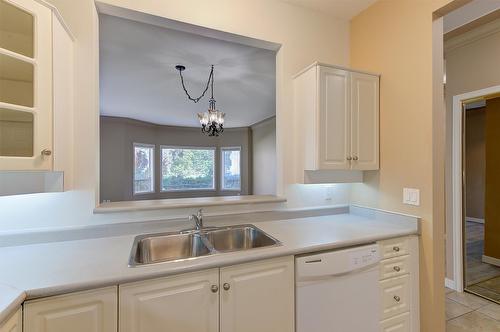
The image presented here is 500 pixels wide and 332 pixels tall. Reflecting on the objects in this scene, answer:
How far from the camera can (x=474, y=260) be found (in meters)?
3.16

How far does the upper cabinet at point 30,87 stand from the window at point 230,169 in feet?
20.7

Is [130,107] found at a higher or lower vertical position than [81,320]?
higher

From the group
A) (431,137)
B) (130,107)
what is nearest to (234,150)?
(130,107)

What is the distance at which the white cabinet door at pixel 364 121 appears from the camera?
1.95m

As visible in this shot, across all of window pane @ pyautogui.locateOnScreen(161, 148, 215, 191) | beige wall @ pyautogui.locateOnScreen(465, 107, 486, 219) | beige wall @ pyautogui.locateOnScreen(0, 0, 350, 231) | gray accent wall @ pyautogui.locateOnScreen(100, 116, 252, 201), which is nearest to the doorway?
beige wall @ pyautogui.locateOnScreen(465, 107, 486, 219)

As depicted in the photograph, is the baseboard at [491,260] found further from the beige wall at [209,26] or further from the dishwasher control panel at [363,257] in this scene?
the dishwasher control panel at [363,257]

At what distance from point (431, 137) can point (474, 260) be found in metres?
2.64

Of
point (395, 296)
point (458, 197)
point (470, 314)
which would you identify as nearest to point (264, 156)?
point (458, 197)

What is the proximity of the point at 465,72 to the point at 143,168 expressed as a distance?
672 cm

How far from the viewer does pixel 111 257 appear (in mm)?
1238

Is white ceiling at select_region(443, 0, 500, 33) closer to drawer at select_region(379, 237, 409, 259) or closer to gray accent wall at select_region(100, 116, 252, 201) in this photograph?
drawer at select_region(379, 237, 409, 259)

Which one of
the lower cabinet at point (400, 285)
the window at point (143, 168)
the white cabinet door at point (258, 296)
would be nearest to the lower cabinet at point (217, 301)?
the white cabinet door at point (258, 296)

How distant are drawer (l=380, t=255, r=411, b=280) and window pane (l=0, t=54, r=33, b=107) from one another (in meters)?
2.24

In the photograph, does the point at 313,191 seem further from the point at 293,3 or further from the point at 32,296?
the point at 32,296
